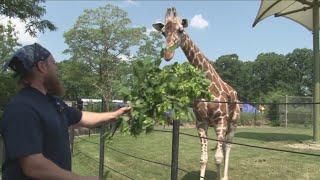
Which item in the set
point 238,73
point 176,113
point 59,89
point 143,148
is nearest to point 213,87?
point 176,113

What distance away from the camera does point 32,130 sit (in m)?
2.57

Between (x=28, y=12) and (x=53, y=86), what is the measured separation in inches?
301

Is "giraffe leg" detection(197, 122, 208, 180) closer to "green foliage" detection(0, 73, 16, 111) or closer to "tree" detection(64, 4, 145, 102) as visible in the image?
"green foliage" detection(0, 73, 16, 111)

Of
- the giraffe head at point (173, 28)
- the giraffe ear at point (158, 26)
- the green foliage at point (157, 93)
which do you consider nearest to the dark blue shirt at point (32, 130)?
the green foliage at point (157, 93)

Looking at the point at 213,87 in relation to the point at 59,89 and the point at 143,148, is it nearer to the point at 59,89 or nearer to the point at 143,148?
the point at 59,89

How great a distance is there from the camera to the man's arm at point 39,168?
8.23 ft

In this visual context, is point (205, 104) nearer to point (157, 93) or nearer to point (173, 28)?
point (173, 28)

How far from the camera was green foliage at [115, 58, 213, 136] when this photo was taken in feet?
12.5

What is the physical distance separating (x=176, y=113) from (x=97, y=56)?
129 feet

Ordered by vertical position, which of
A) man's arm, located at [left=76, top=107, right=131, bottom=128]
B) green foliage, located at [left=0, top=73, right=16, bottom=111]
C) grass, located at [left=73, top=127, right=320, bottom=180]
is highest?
green foliage, located at [left=0, top=73, right=16, bottom=111]

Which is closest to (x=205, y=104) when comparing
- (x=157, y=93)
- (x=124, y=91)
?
(x=124, y=91)

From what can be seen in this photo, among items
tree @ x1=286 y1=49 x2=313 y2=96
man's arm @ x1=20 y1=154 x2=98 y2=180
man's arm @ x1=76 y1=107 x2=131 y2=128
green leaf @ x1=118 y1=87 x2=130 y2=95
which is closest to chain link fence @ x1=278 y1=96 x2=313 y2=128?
green leaf @ x1=118 y1=87 x2=130 y2=95

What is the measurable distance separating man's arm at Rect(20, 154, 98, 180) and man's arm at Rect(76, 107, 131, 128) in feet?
3.19

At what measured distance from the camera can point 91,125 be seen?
3652 millimetres
